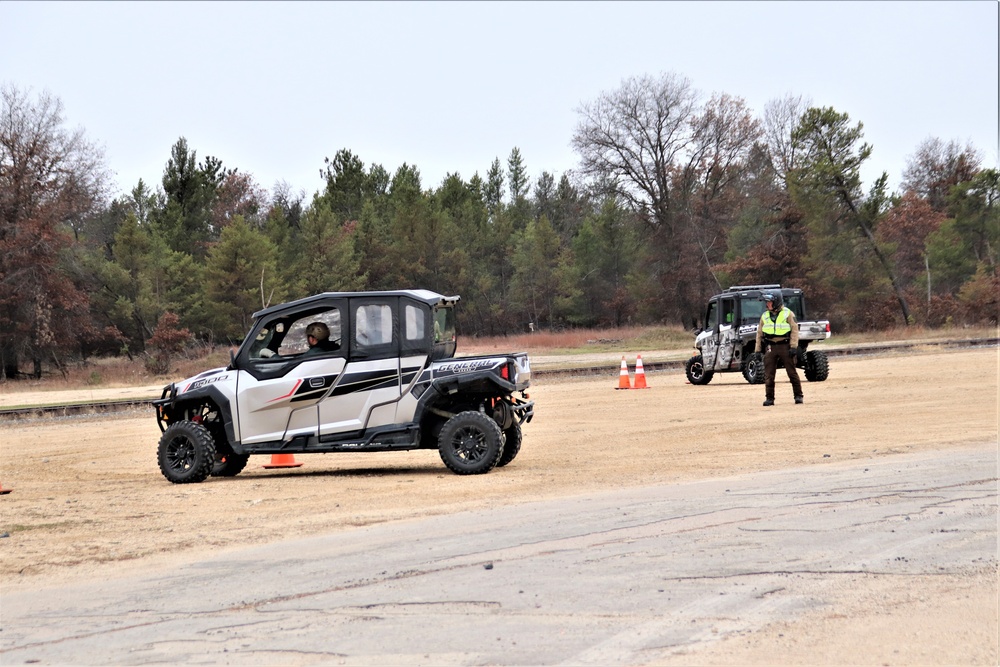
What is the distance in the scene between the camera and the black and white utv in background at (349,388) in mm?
12922

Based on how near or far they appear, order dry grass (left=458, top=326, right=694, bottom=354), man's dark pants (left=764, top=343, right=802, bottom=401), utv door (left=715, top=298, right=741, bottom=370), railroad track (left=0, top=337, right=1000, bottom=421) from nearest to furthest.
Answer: man's dark pants (left=764, top=343, right=802, bottom=401)
utv door (left=715, top=298, right=741, bottom=370)
railroad track (left=0, top=337, right=1000, bottom=421)
dry grass (left=458, top=326, right=694, bottom=354)

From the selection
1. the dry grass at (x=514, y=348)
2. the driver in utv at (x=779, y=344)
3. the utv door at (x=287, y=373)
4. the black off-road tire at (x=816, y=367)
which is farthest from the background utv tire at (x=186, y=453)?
the dry grass at (x=514, y=348)

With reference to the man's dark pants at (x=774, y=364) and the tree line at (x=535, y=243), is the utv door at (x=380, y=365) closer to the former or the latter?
the man's dark pants at (x=774, y=364)

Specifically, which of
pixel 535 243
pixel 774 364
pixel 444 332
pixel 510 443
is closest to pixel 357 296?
pixel 444 332

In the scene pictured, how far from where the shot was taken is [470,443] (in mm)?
12820

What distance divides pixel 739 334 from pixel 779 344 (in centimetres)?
699

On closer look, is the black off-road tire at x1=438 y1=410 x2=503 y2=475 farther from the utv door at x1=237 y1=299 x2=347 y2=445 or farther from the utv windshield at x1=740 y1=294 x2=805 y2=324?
the utv windshield at x1=740 y1=294 x2=805 y2=324

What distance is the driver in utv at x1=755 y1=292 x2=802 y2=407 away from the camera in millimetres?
20516

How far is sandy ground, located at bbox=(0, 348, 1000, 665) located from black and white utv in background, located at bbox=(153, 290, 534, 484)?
434 mm

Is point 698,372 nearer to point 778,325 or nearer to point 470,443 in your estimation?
point 778,325

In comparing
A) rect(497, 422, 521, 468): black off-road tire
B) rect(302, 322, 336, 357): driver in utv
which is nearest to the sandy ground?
rect(497, 422, 521, 468): black off-road tire

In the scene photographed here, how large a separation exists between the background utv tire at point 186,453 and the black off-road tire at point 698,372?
1722 cm

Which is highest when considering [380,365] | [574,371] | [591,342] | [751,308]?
[751,308]

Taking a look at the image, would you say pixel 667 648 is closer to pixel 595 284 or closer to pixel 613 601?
pixel 613 601
